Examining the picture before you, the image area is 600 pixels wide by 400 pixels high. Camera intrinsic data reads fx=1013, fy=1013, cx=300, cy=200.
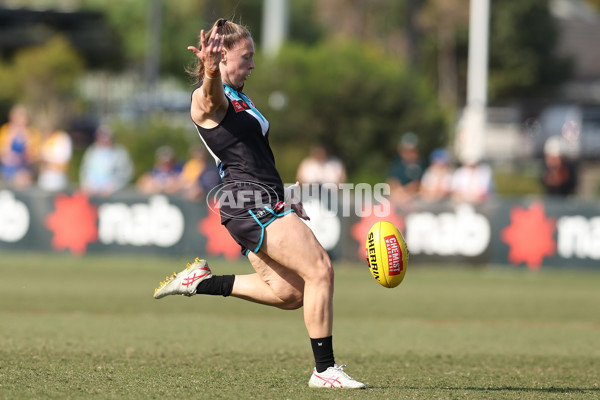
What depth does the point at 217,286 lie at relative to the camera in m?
7.11

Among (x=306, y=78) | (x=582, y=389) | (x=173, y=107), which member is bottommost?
(x=582, y=389)

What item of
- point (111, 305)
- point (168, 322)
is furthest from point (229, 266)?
point (168, 322)

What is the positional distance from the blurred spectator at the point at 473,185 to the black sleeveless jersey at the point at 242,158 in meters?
11.7

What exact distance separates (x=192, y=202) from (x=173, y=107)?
1511 inches

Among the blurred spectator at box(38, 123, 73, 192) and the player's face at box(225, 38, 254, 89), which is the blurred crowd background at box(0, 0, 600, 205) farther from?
the player's face at box(225, 38, 254, 89)

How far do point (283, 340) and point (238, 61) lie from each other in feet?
11.8

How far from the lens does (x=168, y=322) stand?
10578 millimetres

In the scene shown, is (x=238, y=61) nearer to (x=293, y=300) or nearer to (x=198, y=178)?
(x=293, y=300)

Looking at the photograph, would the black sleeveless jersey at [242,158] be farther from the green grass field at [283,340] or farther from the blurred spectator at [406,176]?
the blurred spectator at [406,176]

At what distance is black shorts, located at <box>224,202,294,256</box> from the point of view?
6.61 m

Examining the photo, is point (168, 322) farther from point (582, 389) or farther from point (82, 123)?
point (82, 123)

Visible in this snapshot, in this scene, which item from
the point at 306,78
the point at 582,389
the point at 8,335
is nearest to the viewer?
the point at 582,389

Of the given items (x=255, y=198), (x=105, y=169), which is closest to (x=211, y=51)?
(x=255, y=198)

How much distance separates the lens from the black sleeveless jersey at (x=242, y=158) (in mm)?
6594
